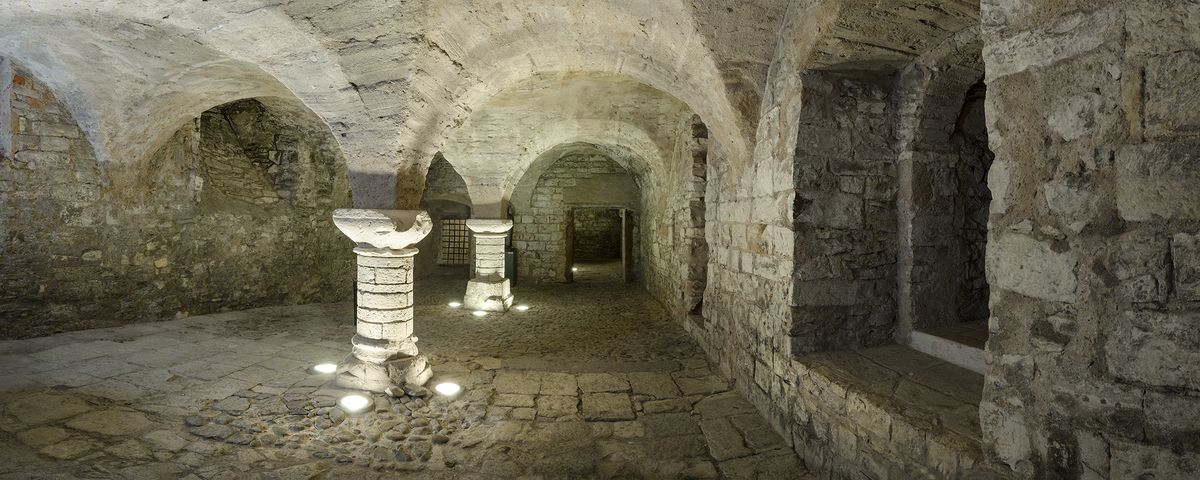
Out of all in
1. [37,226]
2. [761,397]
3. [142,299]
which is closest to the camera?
[761,397]

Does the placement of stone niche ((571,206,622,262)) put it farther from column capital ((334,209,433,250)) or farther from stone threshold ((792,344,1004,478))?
stone threshold ((792,344,1004,478))

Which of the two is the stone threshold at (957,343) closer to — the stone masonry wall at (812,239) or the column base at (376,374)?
the stone masonry wall at (812,239)

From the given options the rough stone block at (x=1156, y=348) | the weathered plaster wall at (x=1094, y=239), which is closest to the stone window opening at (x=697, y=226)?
the weathered plaster wall at (x=1094, y=239)

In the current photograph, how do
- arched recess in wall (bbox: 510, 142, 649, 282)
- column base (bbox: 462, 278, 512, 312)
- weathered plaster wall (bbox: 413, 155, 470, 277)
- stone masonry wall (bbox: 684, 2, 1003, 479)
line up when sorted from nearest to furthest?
1. stone masonry wall (bbox: 684, 2, 1003, 479)
2. column base (bbox: 462, 278, 512, 312)
3. weathered plaster wall (bbox: 413, 155, 470, 277)
4. arched recess in wall (bbox: 510, 142, 649, 282)

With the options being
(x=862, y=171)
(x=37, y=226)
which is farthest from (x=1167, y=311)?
(x=37, y=226)

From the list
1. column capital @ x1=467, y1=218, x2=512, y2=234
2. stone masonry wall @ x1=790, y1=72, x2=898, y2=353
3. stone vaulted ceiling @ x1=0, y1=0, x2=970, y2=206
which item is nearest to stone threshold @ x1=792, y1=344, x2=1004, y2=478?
stone masonry wall @ x1=790, y1=72, x2=898, y2=353

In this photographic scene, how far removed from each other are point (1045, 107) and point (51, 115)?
7.75 meters

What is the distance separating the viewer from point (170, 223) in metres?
6.06

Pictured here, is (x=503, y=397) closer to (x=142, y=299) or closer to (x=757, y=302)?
(x=757, y=302)

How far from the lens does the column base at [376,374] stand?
12.4 ft

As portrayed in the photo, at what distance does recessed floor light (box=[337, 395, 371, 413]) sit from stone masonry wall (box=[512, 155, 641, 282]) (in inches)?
278

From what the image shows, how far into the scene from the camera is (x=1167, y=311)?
1.33 metres

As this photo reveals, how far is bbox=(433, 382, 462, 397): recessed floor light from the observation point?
3809mm

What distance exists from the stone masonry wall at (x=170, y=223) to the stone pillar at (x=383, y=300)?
12.1ft
